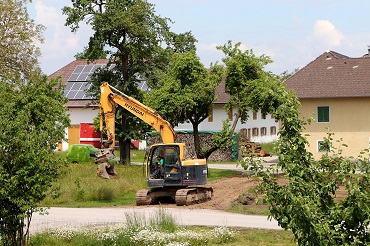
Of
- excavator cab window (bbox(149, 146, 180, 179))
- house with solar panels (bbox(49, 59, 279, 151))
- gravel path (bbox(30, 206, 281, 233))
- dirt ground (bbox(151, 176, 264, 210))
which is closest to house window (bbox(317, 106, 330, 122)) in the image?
house with solar panels (bbox(49, 59, 279, 151))

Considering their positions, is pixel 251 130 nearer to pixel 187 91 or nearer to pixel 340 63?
pixel 340 63

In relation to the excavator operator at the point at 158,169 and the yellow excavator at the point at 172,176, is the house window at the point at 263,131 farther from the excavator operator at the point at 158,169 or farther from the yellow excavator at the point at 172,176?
the excavator operator at the point at 158,169

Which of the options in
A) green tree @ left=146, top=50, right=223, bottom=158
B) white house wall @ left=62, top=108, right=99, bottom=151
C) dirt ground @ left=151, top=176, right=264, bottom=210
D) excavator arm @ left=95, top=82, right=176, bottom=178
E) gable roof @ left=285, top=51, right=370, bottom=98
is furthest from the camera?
white house wall @ left=62, top=108, right=99, bottom=151

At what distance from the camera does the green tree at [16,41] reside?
49.7 meters

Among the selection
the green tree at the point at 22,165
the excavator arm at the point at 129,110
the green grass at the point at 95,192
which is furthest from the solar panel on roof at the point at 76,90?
the green tree at the point at 22,165

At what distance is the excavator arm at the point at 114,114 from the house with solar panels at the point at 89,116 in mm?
27413

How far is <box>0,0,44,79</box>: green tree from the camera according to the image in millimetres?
49719

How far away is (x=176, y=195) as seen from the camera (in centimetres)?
2869

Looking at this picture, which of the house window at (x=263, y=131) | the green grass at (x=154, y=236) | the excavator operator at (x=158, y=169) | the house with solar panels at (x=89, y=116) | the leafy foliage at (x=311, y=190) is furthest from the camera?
the house window at (x=263, y=131)

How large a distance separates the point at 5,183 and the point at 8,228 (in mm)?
1341

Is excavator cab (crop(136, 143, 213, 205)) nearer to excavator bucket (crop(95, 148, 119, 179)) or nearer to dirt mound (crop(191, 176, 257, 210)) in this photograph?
dirt mound (crop(191, 176, 257, 210))

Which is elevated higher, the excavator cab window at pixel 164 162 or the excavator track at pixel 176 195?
the excavator cab window at pixel 164 162

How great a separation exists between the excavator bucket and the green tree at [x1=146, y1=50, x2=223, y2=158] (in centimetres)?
583

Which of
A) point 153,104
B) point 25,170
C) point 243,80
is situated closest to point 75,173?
point 153,104
